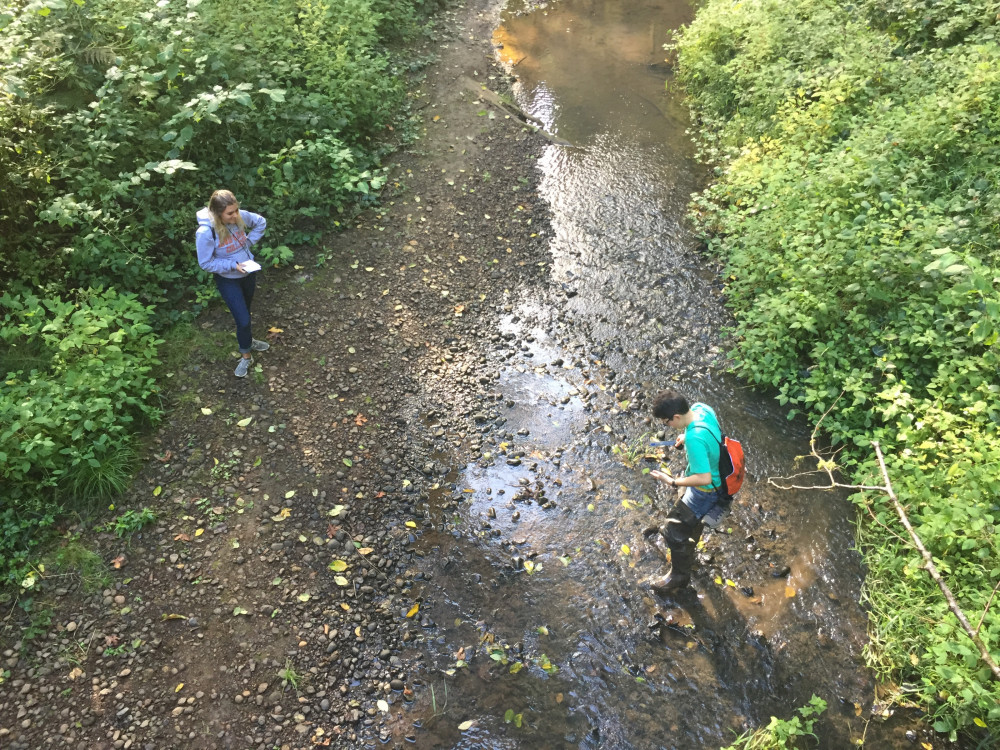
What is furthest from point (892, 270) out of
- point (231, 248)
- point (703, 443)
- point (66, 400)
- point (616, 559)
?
point (66, 400)

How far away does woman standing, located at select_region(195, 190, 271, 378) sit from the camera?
5953mm

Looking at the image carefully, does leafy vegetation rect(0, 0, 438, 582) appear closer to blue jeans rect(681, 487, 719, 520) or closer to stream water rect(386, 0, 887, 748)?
stream water rect(386, 0, 887, 748)

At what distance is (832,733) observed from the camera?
4.73 m

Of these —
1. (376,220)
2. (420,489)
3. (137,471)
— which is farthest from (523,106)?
(137,471)

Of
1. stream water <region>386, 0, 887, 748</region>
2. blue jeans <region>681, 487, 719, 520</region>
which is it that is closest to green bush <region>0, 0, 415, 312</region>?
stream water <region>386, 0, 887, 748</region>

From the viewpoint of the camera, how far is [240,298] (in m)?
6.50

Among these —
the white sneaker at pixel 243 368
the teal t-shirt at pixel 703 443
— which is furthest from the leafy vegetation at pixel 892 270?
the white sneaker at pixel 243 368

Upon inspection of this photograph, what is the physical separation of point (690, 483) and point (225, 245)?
5068mm

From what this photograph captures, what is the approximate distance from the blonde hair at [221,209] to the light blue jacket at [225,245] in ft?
0.12

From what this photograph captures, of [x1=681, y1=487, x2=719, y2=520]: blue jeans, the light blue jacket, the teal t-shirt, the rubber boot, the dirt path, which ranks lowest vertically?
the dirt path

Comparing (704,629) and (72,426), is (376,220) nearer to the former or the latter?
(72,426)

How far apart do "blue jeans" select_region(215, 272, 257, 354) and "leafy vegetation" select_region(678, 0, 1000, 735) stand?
19.3 feet

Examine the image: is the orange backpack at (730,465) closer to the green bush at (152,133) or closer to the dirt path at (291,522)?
the dirt path at (291,522)

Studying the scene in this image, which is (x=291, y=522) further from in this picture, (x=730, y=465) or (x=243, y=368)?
(x=730, y=465)
